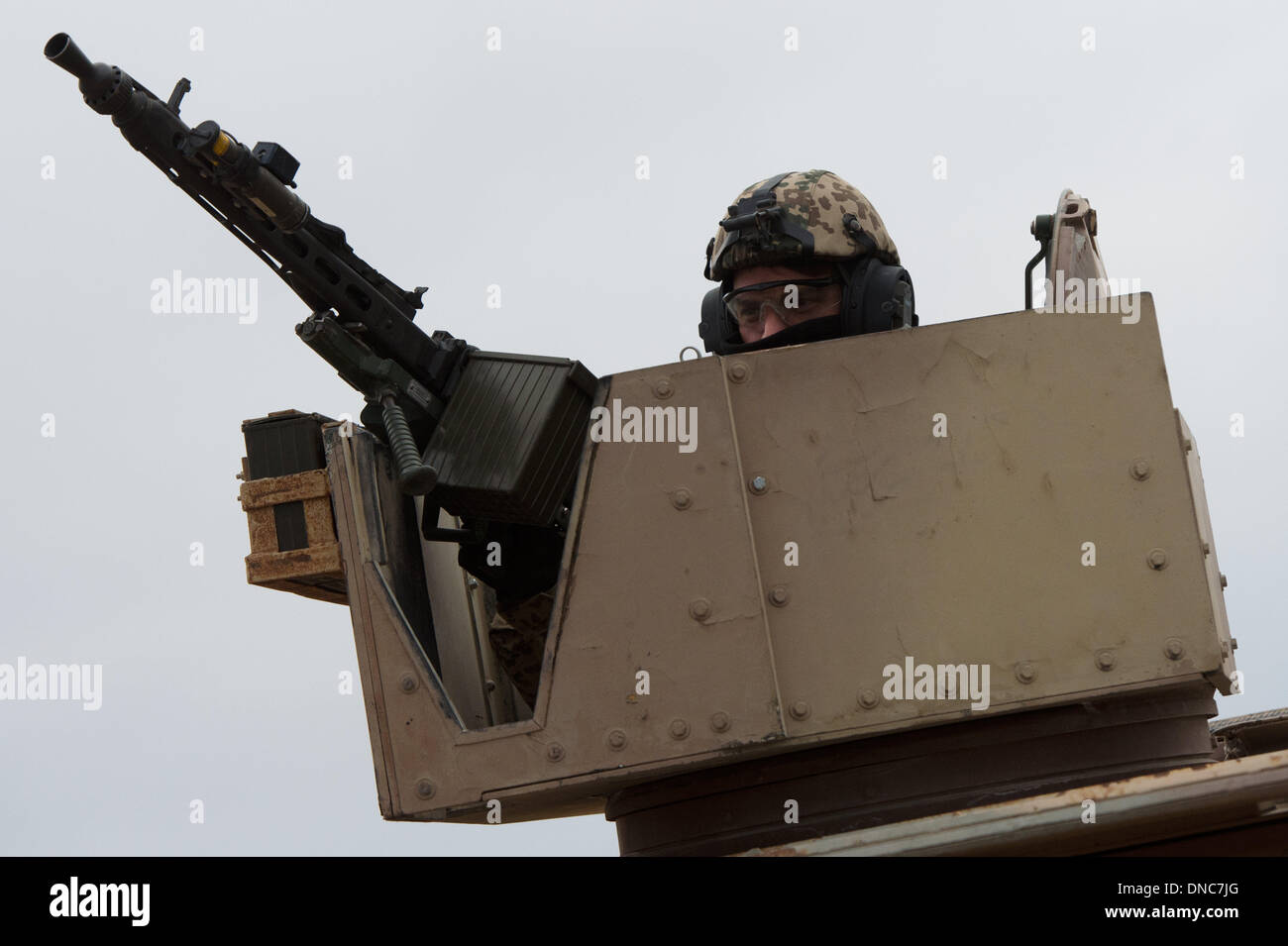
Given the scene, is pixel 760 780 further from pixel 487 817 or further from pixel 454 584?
pixel 454 584

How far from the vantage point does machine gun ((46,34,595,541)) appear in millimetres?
3961

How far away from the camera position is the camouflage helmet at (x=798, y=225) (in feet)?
14.9

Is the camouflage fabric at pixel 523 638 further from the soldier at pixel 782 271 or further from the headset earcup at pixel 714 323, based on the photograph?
the headset earcup at pixel 714 323

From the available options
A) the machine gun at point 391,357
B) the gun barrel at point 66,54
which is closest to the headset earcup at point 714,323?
the machine gun at point 391,357

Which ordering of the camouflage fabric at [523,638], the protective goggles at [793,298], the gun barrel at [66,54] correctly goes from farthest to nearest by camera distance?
1. the protective goggles at [793,298]
2. the camouflage fabric at [523,638]
3. the gun barrel at [66,54]

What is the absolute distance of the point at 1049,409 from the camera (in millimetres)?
3684

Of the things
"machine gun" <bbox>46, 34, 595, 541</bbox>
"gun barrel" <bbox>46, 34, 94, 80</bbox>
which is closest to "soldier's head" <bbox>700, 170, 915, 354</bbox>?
"machine gun" <bbox>46, 34, 595, 541</bbox>

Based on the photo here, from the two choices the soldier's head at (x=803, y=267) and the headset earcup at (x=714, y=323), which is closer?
the soldier's head at (x=803, y=267)

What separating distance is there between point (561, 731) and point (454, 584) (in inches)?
43.8

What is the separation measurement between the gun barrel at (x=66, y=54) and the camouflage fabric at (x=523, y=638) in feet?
6.02

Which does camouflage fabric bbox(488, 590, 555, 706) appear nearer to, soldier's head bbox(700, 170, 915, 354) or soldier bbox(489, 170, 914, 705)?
soldier bbox(489, 170, 914, 705)

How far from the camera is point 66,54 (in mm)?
3877

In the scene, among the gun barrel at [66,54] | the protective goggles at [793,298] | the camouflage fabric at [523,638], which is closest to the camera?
the gun barrel at [66,54]

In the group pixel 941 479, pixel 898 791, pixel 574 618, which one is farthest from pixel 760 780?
pixel 941 479
